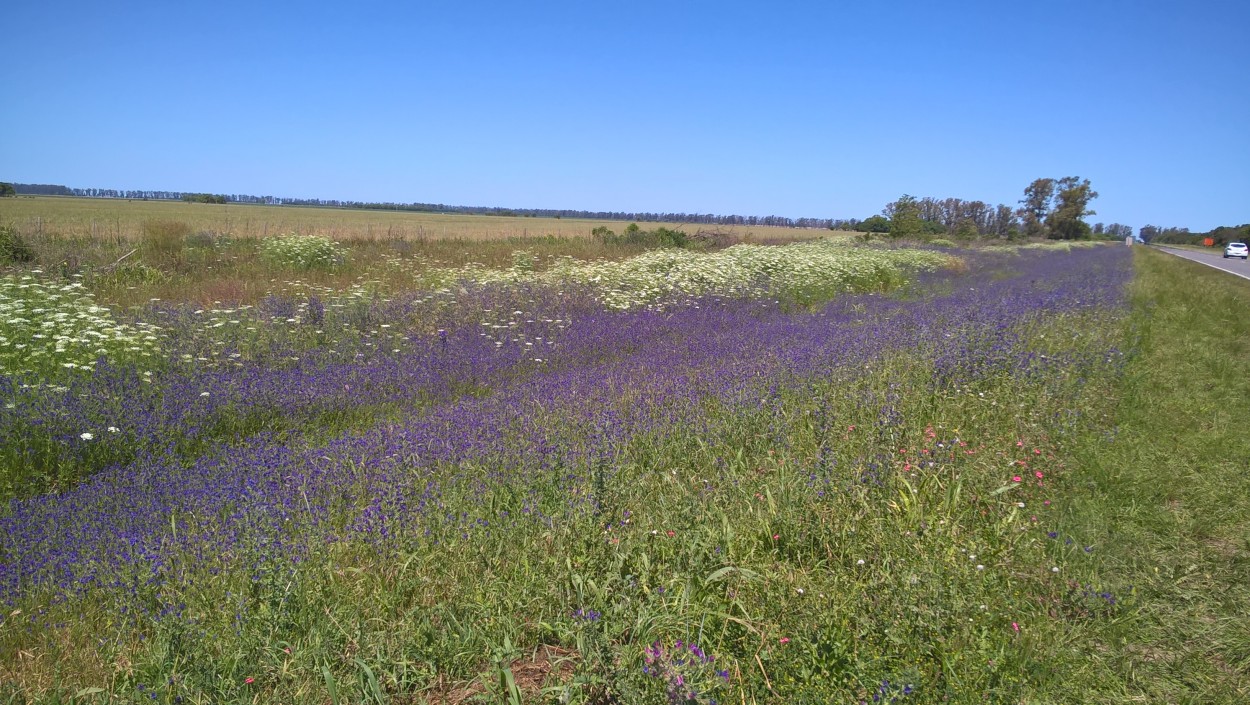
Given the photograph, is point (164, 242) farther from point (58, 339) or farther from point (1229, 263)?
point (1229, 263)

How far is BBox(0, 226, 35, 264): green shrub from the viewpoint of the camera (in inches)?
543

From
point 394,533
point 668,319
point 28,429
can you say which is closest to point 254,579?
point 394,533

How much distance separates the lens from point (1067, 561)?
3.25m

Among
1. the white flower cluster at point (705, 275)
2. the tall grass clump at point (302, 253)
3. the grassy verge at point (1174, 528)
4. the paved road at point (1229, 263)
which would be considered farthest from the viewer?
the paved road at point (1229, 263)

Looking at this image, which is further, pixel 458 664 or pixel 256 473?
pixel 256 473

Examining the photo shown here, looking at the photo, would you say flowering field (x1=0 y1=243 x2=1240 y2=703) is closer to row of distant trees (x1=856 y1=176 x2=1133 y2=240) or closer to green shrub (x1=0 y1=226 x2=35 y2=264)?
green shrub (x1=0 y1=226 x2=35 y2=264)

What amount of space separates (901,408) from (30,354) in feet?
28.4

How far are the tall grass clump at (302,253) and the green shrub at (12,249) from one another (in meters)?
4.78

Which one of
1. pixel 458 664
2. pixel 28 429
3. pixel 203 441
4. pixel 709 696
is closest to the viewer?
pixel 709 696

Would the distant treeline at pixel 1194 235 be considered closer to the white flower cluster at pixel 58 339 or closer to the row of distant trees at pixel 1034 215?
the row of distant trees at pixel 1034 215

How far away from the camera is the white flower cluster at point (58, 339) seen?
20.5 feet

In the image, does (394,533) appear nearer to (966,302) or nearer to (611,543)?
(611,543)

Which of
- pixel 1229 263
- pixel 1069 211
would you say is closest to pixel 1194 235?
pixel 1069 211

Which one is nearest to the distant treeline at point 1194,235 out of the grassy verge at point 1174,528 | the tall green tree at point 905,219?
the tall green tree at point 905,219
